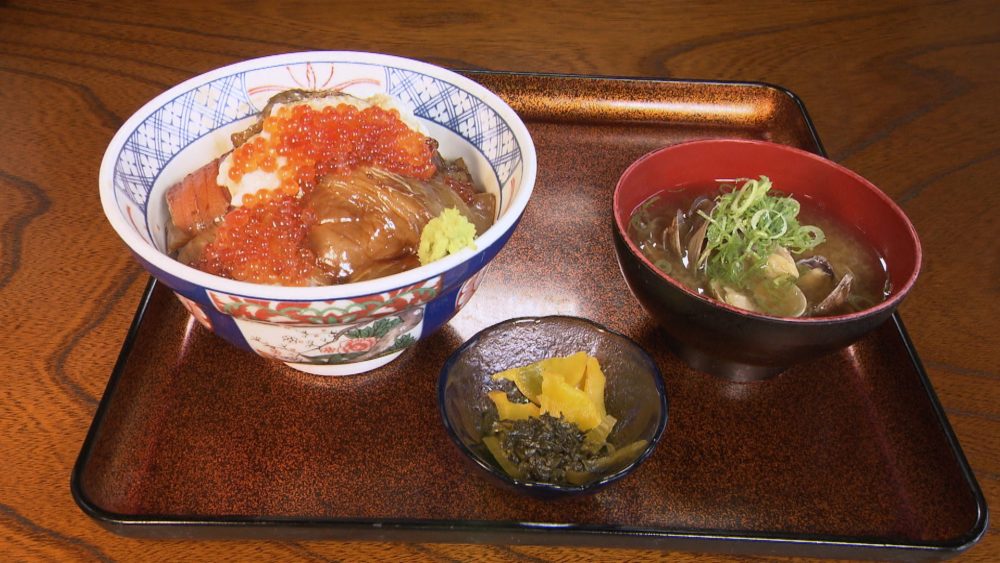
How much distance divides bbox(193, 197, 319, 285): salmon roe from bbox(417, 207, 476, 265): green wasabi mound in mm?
192

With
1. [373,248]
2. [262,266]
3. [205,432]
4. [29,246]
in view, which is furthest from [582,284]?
[29,246]

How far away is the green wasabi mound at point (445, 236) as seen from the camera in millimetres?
1210

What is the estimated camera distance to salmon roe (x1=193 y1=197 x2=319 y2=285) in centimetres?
122

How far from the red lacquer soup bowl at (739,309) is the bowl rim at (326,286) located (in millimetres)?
236

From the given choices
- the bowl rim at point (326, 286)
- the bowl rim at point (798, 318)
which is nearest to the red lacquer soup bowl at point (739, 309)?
the bowl rim at point (798, 318)

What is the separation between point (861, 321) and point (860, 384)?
318 millimetres

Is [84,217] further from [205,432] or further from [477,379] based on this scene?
[477,379]

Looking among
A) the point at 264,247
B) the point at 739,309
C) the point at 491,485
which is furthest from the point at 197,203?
the point at 739,309

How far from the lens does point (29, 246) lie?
5.44 feet

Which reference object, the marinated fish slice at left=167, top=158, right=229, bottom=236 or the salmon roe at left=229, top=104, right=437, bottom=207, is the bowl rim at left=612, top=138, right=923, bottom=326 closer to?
the salmon roe at left=229, top=104, right=437, bottom=207

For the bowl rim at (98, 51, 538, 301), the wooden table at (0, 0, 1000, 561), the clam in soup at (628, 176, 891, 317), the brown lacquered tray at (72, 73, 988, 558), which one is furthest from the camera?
the clam in soup at (628, 176, 891, 317)

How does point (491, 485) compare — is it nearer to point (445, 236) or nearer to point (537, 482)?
point (537, 482)

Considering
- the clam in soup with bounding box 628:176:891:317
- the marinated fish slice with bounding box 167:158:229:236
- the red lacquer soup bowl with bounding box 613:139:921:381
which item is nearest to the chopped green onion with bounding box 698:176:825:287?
the clam in soup with bounding box 628:176:891:317

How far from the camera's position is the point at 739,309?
125cm
